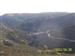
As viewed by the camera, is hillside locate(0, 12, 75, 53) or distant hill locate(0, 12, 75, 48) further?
distant hill locate(0, 12, 75, 48)

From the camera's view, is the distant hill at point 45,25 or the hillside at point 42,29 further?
the distant hill at point 45,25

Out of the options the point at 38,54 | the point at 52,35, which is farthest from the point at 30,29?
the point at 38,54

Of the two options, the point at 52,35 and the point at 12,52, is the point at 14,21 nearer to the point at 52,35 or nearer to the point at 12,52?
the point at 52,35

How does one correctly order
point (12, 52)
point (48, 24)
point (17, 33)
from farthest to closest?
point (48, 24), point (17, 33), point (12, 52)

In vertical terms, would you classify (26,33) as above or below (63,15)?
below

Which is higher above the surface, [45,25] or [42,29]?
[45,25]

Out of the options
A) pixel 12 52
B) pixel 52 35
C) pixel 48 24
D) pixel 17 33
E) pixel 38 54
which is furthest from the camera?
pixel 48 24

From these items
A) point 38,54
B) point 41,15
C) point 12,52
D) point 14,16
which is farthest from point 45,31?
point 12,52

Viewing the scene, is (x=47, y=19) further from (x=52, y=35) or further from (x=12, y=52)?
(x=12, y=52)

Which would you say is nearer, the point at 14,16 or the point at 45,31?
the point at 45,31
